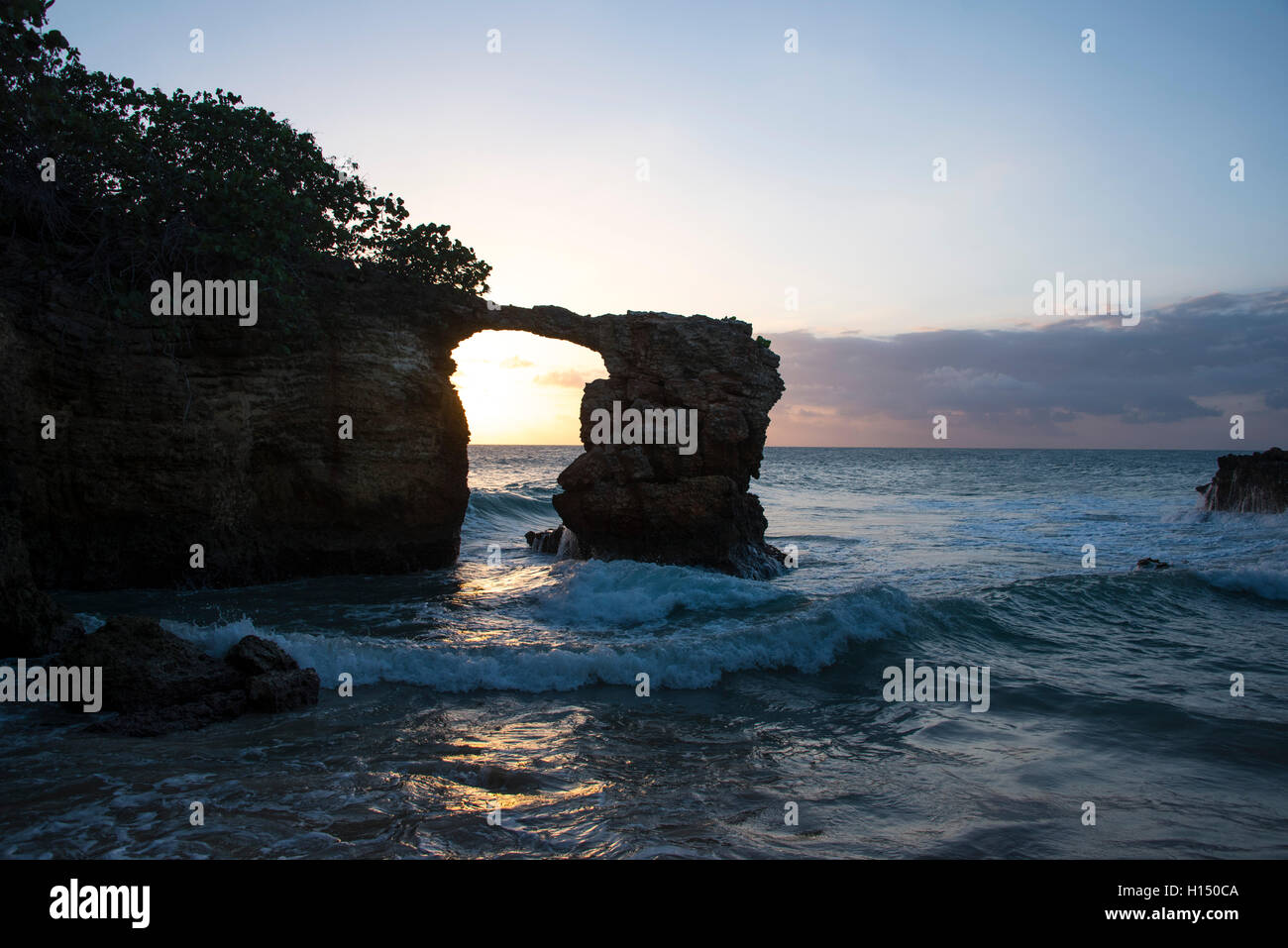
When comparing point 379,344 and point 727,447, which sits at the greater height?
point 379,344

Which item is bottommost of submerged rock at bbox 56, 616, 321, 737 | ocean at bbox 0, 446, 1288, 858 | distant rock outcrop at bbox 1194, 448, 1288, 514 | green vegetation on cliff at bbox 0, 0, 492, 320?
ocean at bbox 0, 446, 1288, 858

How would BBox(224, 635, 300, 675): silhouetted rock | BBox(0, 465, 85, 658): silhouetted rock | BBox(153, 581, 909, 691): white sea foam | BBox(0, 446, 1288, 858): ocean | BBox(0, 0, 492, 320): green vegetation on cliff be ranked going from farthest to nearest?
BBox(0, 0, 492, 320): green vegetation on cliff → BBox(153, 581, 909, 691): white sea foam → BBox(0, 465, 85, 658): silhouetted rock → BBox(224, 635, 300, 675): silhouetted rock → BBox(0, 446, 1288, 858): ocean

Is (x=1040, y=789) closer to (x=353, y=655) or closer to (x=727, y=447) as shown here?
(x=353, y=655)

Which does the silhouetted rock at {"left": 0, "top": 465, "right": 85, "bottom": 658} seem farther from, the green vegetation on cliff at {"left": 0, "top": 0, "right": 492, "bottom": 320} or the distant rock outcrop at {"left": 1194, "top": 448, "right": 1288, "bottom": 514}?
the distant rock outcrop at {"left": 1194, "top": 448, "right": 1288, "bottom": 514}

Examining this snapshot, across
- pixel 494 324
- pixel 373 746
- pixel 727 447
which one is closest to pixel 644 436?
pixel 727 447

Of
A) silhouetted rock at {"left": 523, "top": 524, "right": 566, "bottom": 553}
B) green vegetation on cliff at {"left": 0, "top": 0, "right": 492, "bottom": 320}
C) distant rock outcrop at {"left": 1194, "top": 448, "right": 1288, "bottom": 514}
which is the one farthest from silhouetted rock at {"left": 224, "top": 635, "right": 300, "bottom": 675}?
distant rock outcrop at {"left": 1194, "top": 448, "right": 1288, "bottom": 514}

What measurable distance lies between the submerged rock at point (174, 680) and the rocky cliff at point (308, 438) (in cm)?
247

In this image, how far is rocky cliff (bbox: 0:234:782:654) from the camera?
1345 centimetres

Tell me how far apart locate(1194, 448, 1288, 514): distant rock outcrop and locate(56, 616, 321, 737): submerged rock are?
36.5 meters

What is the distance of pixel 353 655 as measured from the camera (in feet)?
32.9

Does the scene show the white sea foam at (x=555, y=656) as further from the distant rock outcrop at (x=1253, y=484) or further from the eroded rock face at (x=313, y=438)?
the distant rock outcrop at (x=1253, y=484)

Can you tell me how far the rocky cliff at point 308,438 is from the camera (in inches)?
530

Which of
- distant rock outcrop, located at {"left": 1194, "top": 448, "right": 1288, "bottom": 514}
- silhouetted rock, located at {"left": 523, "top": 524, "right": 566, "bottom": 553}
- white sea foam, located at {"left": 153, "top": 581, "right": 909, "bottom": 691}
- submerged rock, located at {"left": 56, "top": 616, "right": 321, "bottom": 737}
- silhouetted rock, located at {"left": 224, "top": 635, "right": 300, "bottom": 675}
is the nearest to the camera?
submerged rock, located at {"left": 56, "top": 616, "right": 321, "bottom": 737}

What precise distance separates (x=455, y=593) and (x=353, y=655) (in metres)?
6.11
